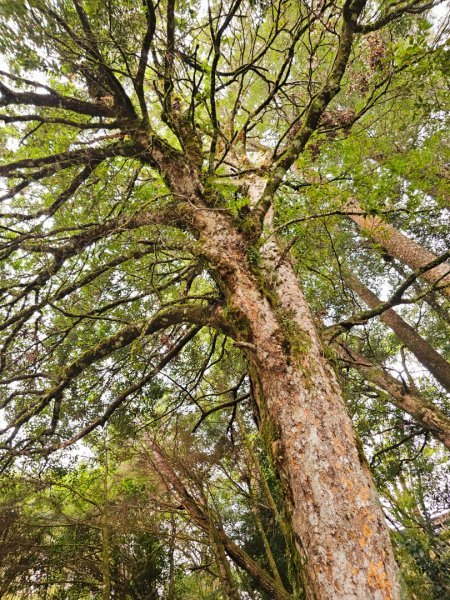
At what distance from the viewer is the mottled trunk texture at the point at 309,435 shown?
145 centimetres

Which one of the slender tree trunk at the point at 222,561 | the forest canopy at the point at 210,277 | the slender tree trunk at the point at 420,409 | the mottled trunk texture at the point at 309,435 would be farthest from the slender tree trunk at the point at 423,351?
the mottled trunk texture at the point at 309,435

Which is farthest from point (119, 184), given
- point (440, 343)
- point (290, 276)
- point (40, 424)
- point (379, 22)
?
point (440, 343)

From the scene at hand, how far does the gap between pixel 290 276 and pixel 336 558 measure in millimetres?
1996

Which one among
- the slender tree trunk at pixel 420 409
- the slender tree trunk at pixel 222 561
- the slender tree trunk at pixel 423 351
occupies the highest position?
the slender tree trunk at pixel 423 351

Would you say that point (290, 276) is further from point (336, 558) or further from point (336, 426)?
point (336, 558)

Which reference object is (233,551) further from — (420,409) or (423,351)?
(423,351)

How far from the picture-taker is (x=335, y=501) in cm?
160

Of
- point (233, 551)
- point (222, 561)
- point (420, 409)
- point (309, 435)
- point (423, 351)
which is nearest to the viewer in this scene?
point (309, 435)

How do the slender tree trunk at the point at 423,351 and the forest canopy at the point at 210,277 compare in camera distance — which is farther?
the slender tree trunk at the point at 423,351

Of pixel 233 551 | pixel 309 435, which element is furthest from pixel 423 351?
pixel 309 435

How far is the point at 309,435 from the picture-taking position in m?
1.82

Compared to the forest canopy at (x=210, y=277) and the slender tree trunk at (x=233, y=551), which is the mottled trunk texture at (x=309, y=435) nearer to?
the forest canopy at (x=210, y=277)

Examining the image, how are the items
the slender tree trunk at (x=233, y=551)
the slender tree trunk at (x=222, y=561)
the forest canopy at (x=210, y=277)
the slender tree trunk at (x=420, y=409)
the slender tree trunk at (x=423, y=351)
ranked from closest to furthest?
1. the forest canopy at (x=210, y=277)
2. the slender tree trunk at (x=233, y=551)
3. the slender tree trunk at (x=222, y=561)
4. the slender tree trunk at (x=420, y=409)
5. the slender tree trunk at (x=423, y=351)

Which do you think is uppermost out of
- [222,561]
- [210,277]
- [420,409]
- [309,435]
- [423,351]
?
[210,277]
